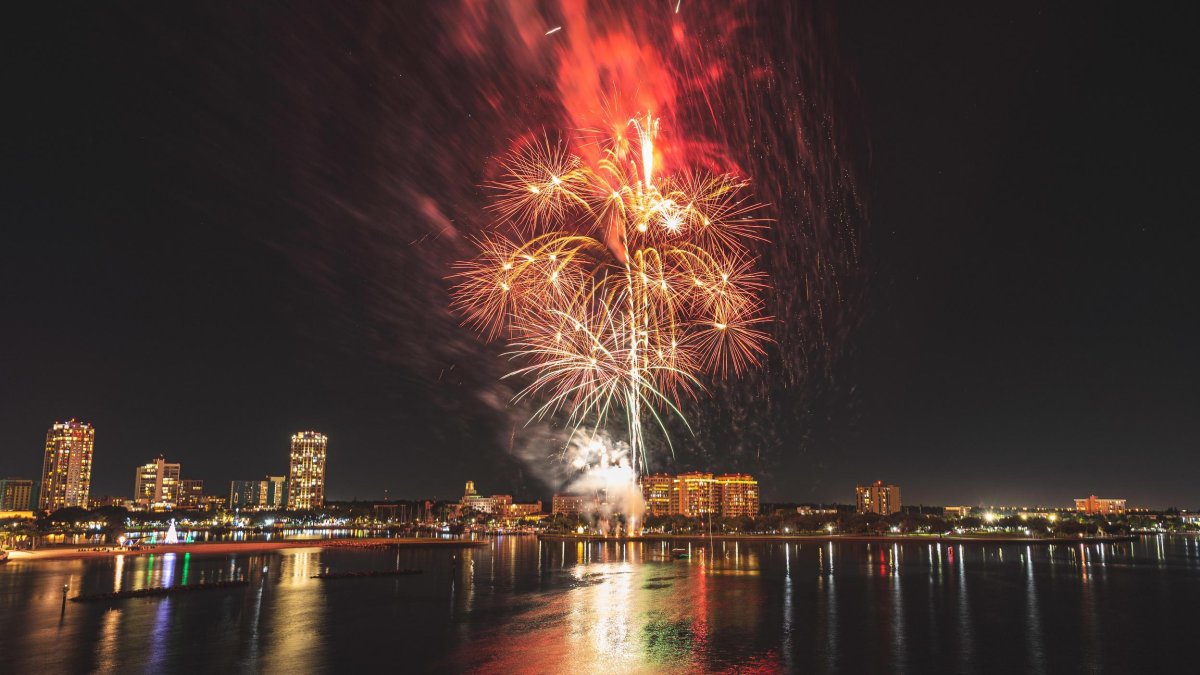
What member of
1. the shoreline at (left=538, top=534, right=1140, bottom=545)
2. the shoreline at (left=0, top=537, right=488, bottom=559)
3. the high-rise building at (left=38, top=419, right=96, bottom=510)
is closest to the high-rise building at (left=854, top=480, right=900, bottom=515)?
the shoreline at (left=538, top=534, right=1140, bottom=545)

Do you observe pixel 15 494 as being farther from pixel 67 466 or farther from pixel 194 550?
pixel 194 550

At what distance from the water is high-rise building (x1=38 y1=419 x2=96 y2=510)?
475 ft

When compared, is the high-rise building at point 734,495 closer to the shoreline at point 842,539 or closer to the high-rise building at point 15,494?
the shoreline at point 842,539

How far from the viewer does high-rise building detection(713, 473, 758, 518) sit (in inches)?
5645

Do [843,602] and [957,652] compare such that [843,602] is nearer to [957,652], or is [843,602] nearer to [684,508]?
[957,652]

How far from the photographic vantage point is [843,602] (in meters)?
26.9

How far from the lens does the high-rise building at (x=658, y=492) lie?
144875 millimetres

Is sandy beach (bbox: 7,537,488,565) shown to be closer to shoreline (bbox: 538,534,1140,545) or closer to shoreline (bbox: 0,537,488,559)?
shoreline (bbox: 0,537,488,559)

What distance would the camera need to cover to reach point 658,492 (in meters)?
147

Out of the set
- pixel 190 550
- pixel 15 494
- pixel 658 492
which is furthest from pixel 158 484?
pixel 190 550

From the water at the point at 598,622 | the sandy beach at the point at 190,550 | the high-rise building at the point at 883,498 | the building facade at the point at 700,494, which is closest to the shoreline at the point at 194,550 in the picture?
the sandy beach at the point at 190,550

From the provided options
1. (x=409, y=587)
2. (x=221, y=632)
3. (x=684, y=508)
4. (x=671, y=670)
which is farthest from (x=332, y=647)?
(x=684, y=508)

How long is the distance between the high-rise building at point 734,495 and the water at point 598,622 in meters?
106

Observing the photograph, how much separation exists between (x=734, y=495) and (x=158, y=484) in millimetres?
154035
